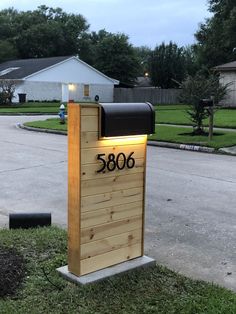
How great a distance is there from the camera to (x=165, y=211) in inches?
270

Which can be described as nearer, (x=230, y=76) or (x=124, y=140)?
(x=124, y=140)

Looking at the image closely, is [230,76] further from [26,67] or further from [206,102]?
[206,102]

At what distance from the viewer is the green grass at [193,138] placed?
14.1 metres

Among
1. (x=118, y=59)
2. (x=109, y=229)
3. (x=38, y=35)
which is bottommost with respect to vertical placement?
(x=109, y=229)

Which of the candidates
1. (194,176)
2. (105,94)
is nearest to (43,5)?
(105,94)

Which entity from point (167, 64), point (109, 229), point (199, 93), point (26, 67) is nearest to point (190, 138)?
point (199, 93)

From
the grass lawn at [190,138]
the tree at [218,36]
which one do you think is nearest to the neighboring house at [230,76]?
the tree at [218,36]

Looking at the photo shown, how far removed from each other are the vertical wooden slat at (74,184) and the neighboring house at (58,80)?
44.8 metres

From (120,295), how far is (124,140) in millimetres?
1284

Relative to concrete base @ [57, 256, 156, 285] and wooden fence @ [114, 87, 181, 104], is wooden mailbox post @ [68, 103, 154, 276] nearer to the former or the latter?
concrete base @ [57, 256, 156, 285]

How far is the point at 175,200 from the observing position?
7.50 m

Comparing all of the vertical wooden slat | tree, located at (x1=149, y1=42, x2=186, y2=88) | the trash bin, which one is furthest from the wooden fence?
the vertical wooden slat

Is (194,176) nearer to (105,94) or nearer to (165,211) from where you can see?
(165,211)

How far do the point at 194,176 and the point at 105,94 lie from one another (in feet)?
150
